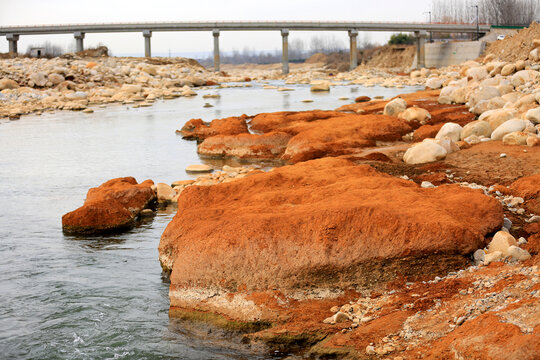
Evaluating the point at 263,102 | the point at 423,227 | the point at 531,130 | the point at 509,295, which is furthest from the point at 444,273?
the point at 263,102

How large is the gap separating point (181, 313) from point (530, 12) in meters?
112

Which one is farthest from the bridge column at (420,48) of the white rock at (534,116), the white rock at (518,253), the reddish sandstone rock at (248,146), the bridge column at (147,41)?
the white rock at (518,253)

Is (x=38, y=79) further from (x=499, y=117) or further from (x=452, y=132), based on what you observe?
(x=499, y=117)

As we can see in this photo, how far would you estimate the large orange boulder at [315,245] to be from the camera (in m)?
8.00

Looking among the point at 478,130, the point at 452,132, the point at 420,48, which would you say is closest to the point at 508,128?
the point at 478,130

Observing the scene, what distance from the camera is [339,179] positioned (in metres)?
11.4

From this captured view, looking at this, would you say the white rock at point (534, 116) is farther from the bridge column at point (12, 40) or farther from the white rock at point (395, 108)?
the bridge column at point (12, 40)

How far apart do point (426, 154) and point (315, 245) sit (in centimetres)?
842

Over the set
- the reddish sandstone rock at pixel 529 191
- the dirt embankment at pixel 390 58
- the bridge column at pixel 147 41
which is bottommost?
the reddish sandstone rock at pixel 529 191

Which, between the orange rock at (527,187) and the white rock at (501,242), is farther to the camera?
the orange rock at (527,187)

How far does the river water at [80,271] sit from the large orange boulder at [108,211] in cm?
35

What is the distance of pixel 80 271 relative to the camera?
10.6m

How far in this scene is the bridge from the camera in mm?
83500

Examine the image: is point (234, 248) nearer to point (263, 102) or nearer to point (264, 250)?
point (264, 250)
